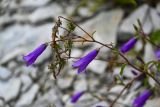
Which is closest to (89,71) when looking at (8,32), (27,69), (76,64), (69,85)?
(69,85)

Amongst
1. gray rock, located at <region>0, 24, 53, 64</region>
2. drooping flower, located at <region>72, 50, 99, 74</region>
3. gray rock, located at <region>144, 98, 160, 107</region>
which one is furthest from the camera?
gray rock, located at <region>0, 24, 53, 64</region>

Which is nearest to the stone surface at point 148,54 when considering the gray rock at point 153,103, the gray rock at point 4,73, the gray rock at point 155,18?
the gray rock at point 155,18

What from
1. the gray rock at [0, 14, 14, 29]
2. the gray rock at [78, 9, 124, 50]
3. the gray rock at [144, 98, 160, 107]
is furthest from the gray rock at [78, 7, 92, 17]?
the gray rock at [144, 98, 160, 107]

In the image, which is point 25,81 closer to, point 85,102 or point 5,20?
point 85,102

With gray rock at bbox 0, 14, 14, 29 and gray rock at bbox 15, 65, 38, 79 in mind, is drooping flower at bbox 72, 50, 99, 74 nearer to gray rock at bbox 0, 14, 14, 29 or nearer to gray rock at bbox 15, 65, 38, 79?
gray rock at bbox 15, 65, 38, 79

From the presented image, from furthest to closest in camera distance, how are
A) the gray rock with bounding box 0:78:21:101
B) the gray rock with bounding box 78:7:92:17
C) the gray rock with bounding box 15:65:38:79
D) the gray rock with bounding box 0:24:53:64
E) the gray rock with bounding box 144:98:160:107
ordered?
the gray rock with bounding box 78:7:92:17 < the gray rock with bounding box 0:24:53:64 < the gray rock with bounding box 15:65:38:79 < the gray rock with bounding box 0:78:21:101 < the gray rock with bounding box 144:98:160:107

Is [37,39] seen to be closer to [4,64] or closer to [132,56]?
[4,64]

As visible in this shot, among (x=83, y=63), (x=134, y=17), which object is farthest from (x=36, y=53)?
(x=134, y=17)
